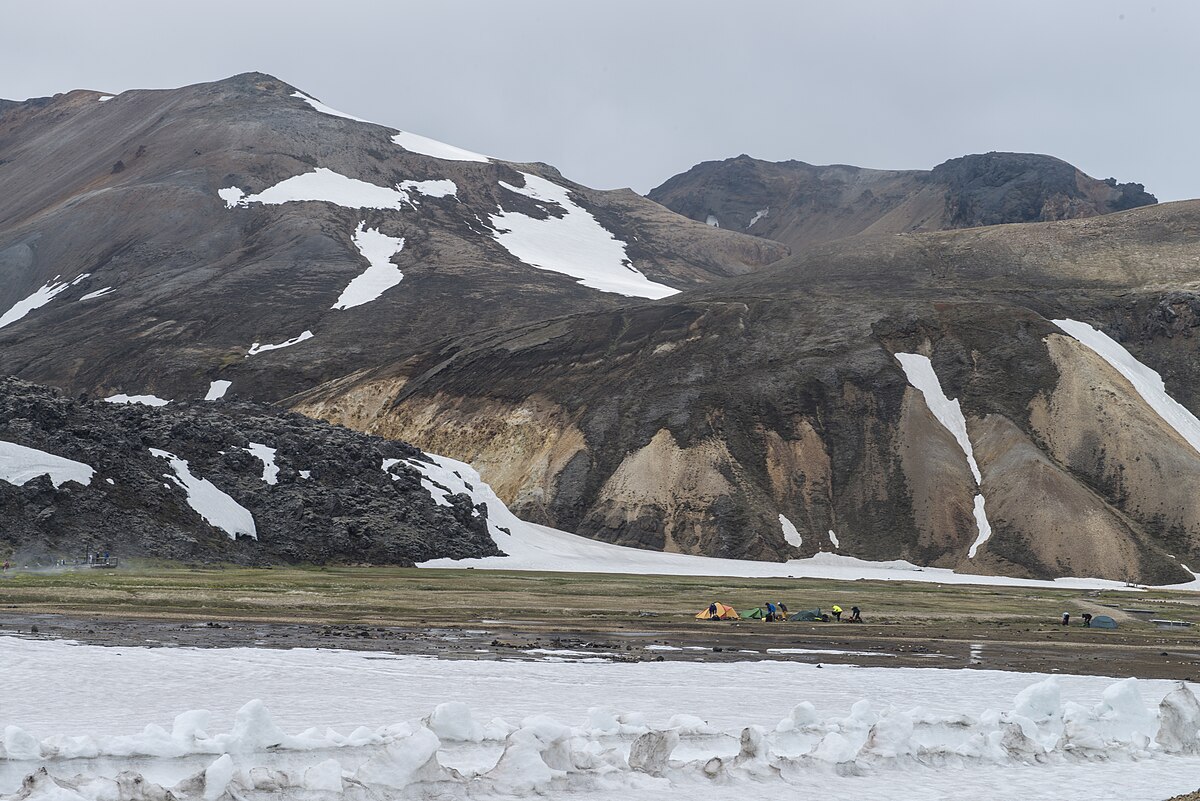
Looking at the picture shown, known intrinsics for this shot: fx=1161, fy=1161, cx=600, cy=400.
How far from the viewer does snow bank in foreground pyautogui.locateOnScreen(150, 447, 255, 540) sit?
72.1 metres

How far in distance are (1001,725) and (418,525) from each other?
65.2 m

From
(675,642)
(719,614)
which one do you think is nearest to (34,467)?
(719,614)

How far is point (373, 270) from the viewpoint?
18175cm

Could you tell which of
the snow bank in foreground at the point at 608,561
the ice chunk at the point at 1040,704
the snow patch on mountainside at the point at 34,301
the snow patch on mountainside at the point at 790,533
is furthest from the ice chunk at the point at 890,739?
the snow patch on mountainside at the point at 34,301

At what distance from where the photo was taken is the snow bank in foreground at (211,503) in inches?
2840

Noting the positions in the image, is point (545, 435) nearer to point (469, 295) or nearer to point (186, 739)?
point (469, 295)

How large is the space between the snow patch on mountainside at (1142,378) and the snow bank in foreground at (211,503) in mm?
77412

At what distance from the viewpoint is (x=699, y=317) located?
122875 mm

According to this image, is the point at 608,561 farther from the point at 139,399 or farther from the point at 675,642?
the point at 139,399

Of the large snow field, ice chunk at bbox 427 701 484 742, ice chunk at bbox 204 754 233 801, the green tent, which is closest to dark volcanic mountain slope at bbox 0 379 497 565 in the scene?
the green tent

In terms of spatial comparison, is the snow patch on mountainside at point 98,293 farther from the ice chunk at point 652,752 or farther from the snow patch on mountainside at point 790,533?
the ice chunk at point 652,752

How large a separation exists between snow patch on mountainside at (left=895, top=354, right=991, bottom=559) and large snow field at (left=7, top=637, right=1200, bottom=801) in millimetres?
64049

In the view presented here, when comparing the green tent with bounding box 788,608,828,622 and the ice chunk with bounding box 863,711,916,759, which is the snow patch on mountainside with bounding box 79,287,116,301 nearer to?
the green tent with bounding box 788,608,828,622

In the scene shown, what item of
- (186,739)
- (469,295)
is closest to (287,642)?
(186,739)
